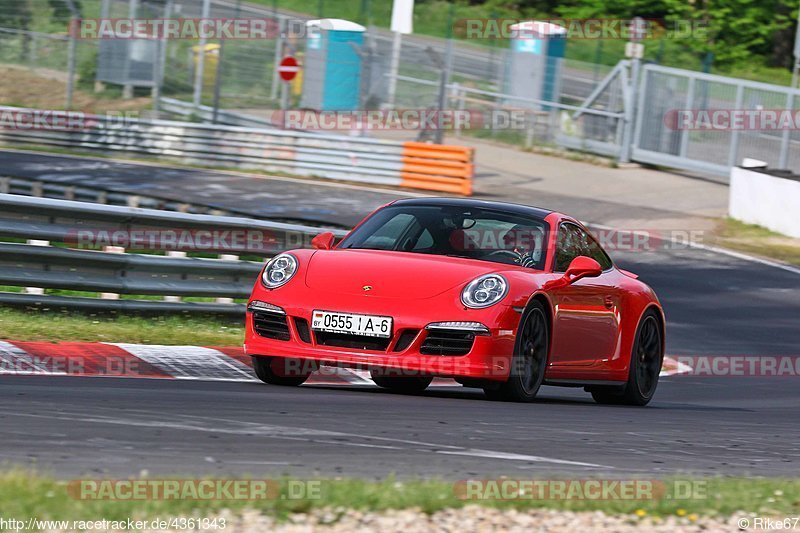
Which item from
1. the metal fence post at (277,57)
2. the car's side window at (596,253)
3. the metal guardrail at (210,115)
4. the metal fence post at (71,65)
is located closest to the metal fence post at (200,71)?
the metal guardrail at (210,115)

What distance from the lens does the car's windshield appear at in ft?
29.0

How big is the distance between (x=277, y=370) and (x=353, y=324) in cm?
91

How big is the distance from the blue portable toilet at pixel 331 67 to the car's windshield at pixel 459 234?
Answer: 1987 cm

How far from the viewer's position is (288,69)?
28984mm

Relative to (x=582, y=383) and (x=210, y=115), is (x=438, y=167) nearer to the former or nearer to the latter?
(x=210, y=115)

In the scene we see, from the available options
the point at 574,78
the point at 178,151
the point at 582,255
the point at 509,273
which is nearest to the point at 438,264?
the point at 509,273

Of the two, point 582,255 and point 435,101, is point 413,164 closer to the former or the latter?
point 435,101

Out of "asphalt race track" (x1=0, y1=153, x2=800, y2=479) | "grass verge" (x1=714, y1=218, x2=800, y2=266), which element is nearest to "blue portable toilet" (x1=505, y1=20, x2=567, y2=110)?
"grass verge" (x1=714, y1=218, x2=800, y2=266)

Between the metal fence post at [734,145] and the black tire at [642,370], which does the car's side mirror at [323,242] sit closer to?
the black tire at [642,370]

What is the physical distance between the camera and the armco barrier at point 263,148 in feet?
86.1

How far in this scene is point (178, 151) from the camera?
91.4ft

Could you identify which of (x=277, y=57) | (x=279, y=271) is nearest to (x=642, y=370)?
(x=279, y=271)

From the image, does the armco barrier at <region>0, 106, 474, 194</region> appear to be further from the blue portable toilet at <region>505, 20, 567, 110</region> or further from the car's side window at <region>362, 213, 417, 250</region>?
the car's side window at <region>362, 213, 417, 250</region>

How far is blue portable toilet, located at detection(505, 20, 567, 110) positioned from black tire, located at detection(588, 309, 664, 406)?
22821mm
